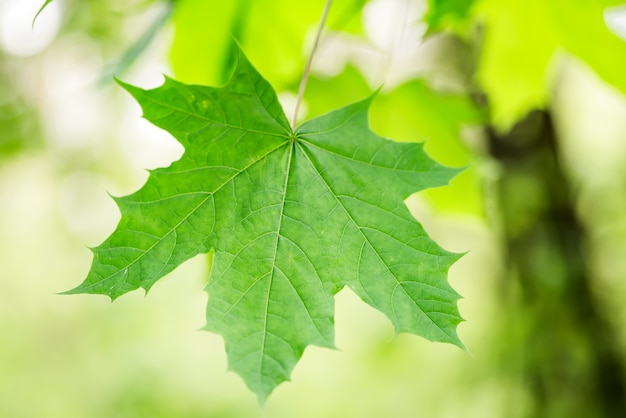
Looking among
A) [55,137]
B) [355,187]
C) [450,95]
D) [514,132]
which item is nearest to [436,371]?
[514,132]

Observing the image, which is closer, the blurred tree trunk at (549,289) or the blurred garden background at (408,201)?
the blurred garden background at (408,201)

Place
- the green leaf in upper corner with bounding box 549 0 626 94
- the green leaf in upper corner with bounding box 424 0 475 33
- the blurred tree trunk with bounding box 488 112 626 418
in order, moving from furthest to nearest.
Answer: the blurred tree trunk with bounding box 488 112 626 418
the green leaf in upper corner with bounding box 549 0 626 94
the green leaf in upper corner with bounding box 424 0 475 33

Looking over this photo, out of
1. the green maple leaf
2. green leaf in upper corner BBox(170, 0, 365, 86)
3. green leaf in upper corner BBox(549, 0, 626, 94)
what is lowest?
the green maple leaf

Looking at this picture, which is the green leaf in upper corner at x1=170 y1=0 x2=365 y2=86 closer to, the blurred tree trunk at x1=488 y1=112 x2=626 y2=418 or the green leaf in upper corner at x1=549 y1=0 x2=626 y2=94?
the green leaf in upper corner at x1=549 y1=0 x2=626 y2=94

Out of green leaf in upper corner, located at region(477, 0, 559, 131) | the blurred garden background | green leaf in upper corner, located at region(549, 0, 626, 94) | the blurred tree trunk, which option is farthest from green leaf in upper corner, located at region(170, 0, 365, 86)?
the blurred tree trunk

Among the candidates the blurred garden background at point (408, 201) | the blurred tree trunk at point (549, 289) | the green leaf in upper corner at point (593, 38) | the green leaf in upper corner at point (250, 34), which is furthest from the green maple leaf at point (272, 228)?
the blurred tree trunk at point (549, 289)

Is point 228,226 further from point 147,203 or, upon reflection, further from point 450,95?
point 450,95

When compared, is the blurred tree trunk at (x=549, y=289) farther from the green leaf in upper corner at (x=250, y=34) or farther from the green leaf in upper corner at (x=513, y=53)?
the green leaf in upper corner at (x=250, y=34)
